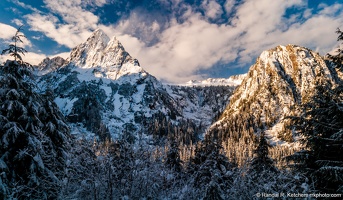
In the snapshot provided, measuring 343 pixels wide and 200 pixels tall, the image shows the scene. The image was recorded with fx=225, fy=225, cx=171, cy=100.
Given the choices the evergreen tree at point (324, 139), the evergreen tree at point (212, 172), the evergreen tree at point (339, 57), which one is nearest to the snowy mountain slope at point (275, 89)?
the evergreen tree at point (212, 172)

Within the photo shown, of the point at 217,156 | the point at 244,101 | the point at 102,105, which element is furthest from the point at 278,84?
the point at 217,156

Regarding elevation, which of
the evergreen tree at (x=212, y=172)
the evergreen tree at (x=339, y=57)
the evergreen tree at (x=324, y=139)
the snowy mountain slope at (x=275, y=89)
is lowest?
the evergreen tree at (x=212, y=172)

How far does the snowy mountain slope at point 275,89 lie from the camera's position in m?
156

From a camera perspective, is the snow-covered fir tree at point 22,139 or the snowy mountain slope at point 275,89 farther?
the snowy mountain slope at point 275,89

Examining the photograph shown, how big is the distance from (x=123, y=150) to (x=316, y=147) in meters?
9.58

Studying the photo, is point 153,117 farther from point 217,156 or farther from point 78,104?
point 217,156

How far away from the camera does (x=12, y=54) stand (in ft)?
41.0

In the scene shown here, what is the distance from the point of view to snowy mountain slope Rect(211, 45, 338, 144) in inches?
6127

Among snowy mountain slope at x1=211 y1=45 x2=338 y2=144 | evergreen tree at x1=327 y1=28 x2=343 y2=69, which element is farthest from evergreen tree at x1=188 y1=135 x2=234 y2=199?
snowy mountain slope at x1=211 y1=45 x2=338 y2=144

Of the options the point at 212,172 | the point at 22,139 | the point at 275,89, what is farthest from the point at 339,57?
the point at 275,89

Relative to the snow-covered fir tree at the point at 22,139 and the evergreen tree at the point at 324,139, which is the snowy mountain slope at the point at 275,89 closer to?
the evergreen tree at the point at 324,139

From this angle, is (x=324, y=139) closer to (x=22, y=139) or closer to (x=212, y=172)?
(x=212, y=172)

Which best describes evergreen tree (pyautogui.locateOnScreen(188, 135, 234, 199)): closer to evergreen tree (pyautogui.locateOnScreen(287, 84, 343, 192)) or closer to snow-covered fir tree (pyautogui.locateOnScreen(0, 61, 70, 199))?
evergreen tree (pyautogui.locateOnScreen(287, 84, 343, 192))

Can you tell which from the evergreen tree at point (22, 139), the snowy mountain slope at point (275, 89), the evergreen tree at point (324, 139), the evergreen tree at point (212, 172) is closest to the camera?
the evergreen tree at point (324, 139)
